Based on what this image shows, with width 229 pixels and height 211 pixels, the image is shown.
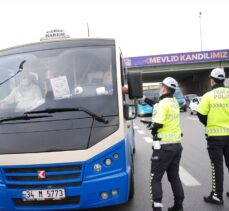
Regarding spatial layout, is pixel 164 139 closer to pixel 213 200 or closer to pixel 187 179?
pixel 213 200

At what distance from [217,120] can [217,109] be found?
0.16 metres

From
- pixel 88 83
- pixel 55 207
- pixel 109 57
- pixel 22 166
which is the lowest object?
pixel 55 207

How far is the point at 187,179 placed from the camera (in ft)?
23.1

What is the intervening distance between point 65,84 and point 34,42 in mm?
954

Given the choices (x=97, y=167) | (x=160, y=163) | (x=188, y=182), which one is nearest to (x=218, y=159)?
(x=160, y=163)

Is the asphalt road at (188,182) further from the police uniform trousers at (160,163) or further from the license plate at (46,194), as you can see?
the license plate at (46,194)

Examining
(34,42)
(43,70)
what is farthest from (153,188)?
(34,42)

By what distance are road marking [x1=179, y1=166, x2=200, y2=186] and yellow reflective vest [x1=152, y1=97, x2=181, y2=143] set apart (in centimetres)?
216

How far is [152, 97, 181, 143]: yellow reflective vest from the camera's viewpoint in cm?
469

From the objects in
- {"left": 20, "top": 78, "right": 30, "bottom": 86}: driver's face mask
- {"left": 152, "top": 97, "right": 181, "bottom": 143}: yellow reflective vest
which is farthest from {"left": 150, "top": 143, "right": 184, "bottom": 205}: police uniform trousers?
{"left": 20, "top": 78, "right": 30, "bottom": 86}: driver's face mask

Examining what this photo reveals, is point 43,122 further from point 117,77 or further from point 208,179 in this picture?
point 208,179

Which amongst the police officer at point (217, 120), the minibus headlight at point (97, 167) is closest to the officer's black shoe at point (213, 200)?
the police officer at point (217, 120)

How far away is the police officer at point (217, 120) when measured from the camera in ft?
17.5

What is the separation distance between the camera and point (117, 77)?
5.01m
